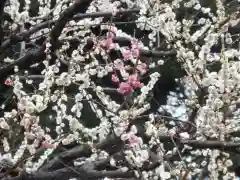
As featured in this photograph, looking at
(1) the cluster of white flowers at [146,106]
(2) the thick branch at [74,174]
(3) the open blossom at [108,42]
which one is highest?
(3) the open blossom at [108,42]

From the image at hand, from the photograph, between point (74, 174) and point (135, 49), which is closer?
point (74, 174)

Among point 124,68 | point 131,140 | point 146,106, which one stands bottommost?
point 131,140

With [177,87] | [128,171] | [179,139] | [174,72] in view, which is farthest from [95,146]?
[177,87]

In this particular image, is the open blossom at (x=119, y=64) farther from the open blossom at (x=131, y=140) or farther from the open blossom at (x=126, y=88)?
the open blossom at (x=131, y=140)

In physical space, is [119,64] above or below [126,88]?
above

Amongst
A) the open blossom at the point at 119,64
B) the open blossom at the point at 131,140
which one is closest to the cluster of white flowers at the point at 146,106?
the open blossom at the point at 131,140

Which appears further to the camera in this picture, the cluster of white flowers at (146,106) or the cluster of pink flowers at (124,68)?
the cluster of pink flowers at (124,68)

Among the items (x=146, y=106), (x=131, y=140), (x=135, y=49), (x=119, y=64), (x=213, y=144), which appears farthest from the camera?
(x=119, y=64)

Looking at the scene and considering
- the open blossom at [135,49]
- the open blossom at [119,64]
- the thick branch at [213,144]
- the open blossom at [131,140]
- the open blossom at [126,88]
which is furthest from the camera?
the open blossom at [119,64]

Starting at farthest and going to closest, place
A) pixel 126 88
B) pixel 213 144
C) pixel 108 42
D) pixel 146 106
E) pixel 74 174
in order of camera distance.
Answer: pixel 108 42
pixel 146 106
pixel 126 88
pixel 74 174
pixel 213 144

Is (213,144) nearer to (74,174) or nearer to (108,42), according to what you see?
(74,174)

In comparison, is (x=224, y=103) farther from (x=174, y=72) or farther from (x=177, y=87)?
(x=177, y=87)

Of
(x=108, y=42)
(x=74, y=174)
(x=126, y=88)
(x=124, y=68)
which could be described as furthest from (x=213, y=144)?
(x=108, y=42)

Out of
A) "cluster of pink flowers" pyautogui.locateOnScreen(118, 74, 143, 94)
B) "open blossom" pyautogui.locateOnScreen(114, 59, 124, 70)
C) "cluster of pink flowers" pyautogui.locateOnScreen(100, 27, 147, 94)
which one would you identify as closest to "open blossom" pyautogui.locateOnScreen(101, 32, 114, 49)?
"cluster of pink flowers" pyautogui.locateOnScreen(100, 27, 147, 94)
